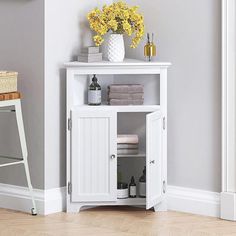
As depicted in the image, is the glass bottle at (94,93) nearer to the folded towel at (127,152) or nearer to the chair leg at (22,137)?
the folded towel at (127,152)

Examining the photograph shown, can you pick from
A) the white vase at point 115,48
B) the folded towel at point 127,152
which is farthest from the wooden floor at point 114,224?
the white vase at point 115,48

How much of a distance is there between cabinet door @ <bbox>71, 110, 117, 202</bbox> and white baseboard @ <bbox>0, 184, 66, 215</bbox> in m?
0.13

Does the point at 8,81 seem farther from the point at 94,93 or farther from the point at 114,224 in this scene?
the point at 114,224

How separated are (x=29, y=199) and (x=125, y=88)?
995 millimetres

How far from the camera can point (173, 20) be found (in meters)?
4.88

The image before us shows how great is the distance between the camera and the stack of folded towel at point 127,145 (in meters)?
4.88

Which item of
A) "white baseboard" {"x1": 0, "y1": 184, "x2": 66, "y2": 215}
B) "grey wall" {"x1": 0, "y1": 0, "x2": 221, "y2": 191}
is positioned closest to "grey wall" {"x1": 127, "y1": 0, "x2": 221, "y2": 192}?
"grey wall" {"x1": 0, "y1": 0, "x2": 221, "y2": 191}

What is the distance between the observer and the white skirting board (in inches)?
187

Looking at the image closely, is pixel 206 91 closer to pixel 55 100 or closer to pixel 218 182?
pixel 218 182

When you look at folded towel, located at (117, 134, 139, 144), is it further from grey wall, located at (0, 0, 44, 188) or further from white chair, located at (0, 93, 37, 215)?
white chair, located at (0, 93, 37, 215)

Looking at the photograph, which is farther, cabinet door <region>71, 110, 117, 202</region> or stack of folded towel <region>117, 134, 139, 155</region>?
stack of folded towel <region>117, 134, 139, 155</region>

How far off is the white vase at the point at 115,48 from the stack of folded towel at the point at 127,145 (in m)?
0.53

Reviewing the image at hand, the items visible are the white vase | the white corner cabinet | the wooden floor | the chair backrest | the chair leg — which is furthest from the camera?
the white vase

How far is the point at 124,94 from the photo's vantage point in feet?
15.9
